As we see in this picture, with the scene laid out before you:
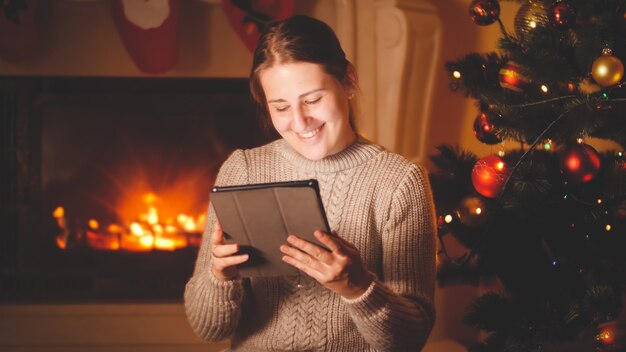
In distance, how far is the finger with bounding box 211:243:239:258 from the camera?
954 mm

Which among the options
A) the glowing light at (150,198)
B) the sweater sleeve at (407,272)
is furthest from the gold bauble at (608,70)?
the glowing light at (150,198)

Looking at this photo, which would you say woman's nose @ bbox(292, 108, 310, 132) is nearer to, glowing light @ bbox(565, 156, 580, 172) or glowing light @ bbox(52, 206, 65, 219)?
glowing light @ bbox(565, 156, 580, 172)

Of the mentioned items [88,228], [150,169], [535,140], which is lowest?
[88,228]

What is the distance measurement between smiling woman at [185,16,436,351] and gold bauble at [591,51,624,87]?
0.41 m

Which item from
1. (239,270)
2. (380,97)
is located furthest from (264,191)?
(380,97)

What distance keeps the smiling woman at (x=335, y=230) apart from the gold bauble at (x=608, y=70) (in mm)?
405

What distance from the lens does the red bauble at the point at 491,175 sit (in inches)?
54.4

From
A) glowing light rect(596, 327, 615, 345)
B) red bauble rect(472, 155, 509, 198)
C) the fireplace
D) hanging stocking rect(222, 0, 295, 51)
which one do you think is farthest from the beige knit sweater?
the fireplace

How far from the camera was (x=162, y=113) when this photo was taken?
236cm

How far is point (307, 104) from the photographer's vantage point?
1.01 metres

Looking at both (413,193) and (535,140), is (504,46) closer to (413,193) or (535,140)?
(535,140)

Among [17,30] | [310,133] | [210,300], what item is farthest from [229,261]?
[17,30]

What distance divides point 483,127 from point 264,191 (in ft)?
2.39

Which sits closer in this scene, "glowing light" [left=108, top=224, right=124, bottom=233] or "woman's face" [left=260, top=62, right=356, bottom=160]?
"woman's face" [left=260, top=62, right=356, bottom=160]
